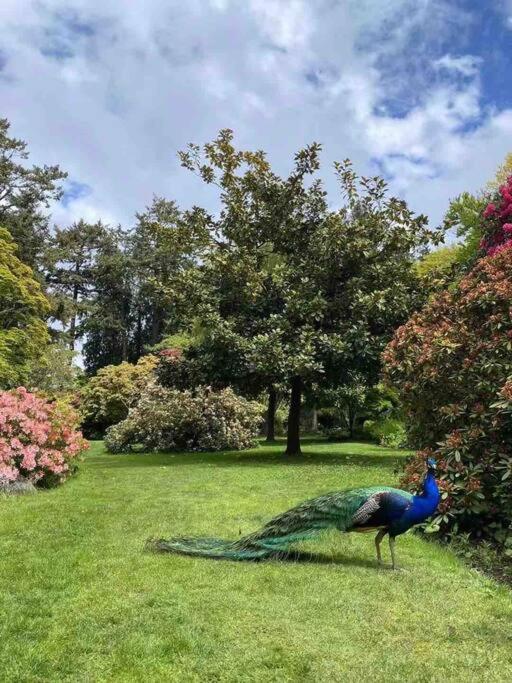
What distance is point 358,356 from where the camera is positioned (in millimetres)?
14164

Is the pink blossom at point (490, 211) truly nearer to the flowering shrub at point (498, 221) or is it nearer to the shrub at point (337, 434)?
the flowering shrub at point (498, 221)

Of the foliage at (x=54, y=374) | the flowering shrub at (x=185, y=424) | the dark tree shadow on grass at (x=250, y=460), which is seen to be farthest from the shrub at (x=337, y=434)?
the foliage at (x=54, y=374)

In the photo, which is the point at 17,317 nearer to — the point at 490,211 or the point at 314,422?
the point at 314,422

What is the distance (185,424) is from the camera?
19.5 meters

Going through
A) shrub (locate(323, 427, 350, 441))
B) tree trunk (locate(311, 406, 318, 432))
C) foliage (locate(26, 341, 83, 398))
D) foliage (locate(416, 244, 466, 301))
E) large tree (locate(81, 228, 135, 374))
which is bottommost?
shrub (locate(323, 427, 350, 441))

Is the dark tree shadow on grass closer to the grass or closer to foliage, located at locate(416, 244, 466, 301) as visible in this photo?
foliage, located at locate(416, 244, 466, 301)

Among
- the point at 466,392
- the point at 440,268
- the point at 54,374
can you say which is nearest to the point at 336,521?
the point at 466,392

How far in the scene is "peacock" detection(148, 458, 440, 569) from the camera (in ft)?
16.6

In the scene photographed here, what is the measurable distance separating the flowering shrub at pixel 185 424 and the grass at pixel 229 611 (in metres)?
11.8

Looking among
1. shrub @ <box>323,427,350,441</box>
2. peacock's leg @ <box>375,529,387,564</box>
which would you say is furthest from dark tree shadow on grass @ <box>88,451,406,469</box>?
shrub @ <box>323,427,350,441</box>

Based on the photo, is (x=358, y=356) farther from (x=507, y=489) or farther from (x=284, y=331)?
(x=507, y=489)

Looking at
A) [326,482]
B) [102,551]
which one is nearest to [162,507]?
[102,551]

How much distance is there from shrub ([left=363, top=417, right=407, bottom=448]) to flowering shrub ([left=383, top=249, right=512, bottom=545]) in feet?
43.5

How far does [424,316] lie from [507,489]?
113 inches
